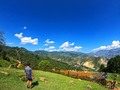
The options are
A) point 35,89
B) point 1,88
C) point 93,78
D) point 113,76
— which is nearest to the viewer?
point 1,88

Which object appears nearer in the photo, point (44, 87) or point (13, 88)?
point (13, 88)

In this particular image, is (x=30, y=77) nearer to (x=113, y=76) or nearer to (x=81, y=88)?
(x=81, y=88)

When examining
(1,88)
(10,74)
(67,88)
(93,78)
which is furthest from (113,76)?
(1,88)

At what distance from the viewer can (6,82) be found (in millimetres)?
25781

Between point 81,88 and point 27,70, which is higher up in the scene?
point 27,70

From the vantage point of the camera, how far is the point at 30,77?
23969 mm

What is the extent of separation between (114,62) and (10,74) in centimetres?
10255

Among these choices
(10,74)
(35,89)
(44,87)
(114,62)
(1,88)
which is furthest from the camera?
(114,62)

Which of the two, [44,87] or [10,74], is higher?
[10,74]

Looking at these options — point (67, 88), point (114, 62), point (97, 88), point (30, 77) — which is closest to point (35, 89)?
point (30, 77)

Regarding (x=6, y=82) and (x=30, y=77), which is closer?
(x=30, y=77)

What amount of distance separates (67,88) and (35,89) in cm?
603

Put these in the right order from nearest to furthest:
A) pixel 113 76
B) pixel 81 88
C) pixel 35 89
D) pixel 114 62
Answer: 1. pixel 35 89
2. pixel 81 88
3. pixel 113 76
4. pixel 114 62

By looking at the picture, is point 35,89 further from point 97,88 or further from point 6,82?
point 97,88
